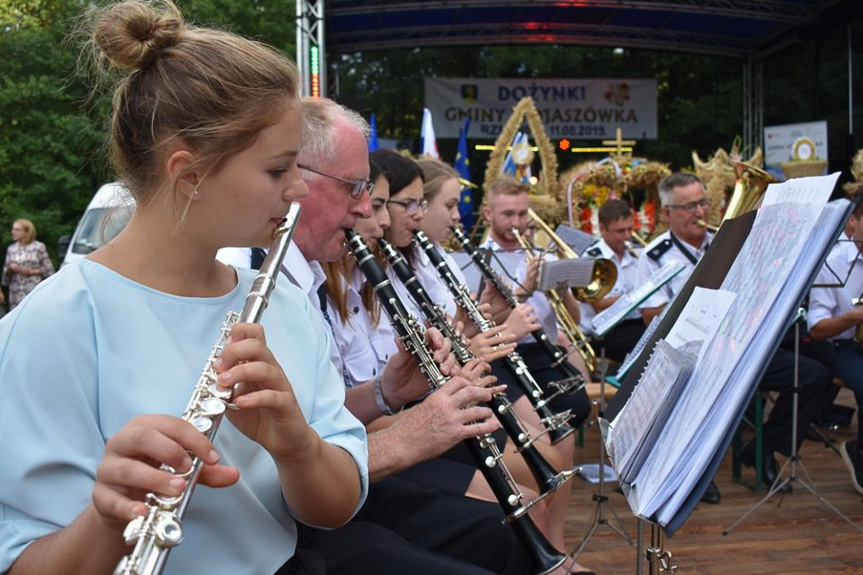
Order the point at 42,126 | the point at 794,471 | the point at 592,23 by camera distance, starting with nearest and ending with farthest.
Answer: the point at 794,471
the point at 42,126
the point at 592,23

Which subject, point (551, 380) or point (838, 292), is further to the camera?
point (838, 292)

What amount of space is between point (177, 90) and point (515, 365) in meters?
1.98

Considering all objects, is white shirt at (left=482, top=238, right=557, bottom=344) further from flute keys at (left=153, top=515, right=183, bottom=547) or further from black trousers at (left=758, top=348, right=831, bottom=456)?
flute keys at (left=153, top=515, right=183, bottom=547)

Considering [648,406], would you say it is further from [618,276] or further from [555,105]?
[555,105]

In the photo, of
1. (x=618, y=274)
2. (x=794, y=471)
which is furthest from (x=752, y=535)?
(x=618, y=274)

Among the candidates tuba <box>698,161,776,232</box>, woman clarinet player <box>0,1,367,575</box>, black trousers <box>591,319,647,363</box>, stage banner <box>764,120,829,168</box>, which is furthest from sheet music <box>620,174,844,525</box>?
stage banner <box>764,120,829,168</box>

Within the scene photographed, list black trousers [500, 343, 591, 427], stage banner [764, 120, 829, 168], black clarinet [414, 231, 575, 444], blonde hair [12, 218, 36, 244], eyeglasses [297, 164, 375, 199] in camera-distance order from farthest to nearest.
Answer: stage banner [764, 120, 829, 168]
blonde hair [12, 218, 36, 244]
black trousers [500, 343, 591, 427]
black clarinet [414, 231, 575, 444]
eyeglasses [297, 164, 375, 199]

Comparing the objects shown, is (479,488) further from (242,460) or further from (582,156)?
(582,156)

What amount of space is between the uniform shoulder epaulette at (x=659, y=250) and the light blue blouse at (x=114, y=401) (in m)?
4.23

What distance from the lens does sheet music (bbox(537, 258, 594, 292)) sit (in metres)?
4.21

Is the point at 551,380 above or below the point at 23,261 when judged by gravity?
below

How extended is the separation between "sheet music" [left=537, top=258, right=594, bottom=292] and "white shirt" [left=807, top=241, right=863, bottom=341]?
133 centimetres

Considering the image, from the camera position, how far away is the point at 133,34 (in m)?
1.38

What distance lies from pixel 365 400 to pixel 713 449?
1.37 m
